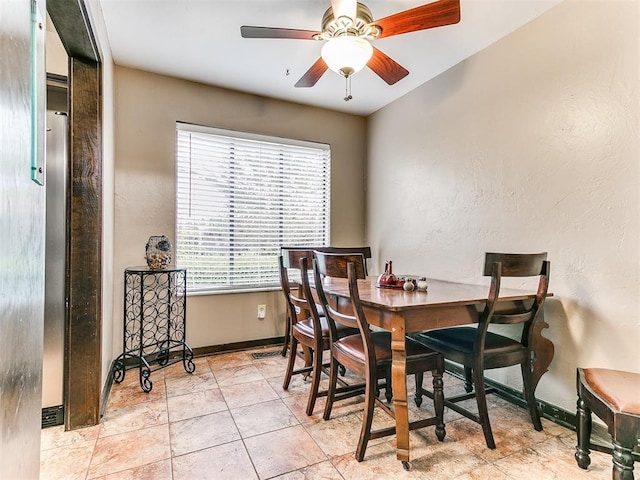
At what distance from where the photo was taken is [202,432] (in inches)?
75.4

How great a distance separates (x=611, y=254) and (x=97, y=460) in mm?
2844

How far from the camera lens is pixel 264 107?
11.2ft

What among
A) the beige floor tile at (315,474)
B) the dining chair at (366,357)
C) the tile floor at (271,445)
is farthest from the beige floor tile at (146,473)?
the dining chair at (366,357)

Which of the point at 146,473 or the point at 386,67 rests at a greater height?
the point at 386,67

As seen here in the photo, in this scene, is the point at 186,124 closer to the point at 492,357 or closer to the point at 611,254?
the point at 492,357

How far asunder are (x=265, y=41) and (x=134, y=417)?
2648mm

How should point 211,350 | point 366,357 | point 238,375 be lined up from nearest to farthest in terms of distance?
point 366,357 < point 238,375 < point 211,350

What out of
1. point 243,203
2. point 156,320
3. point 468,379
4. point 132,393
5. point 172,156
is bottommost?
point 132,393

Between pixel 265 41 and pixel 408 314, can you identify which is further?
pixel 265 41

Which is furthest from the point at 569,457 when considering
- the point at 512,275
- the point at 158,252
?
the point at 158,252

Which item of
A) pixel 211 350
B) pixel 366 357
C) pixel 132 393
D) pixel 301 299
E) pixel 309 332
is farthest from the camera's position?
pixel 211 350

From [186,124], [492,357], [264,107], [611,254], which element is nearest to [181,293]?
[186,124]

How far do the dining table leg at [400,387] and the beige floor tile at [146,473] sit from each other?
1069mm

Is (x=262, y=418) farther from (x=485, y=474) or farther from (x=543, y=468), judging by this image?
(x=543, y=468)
